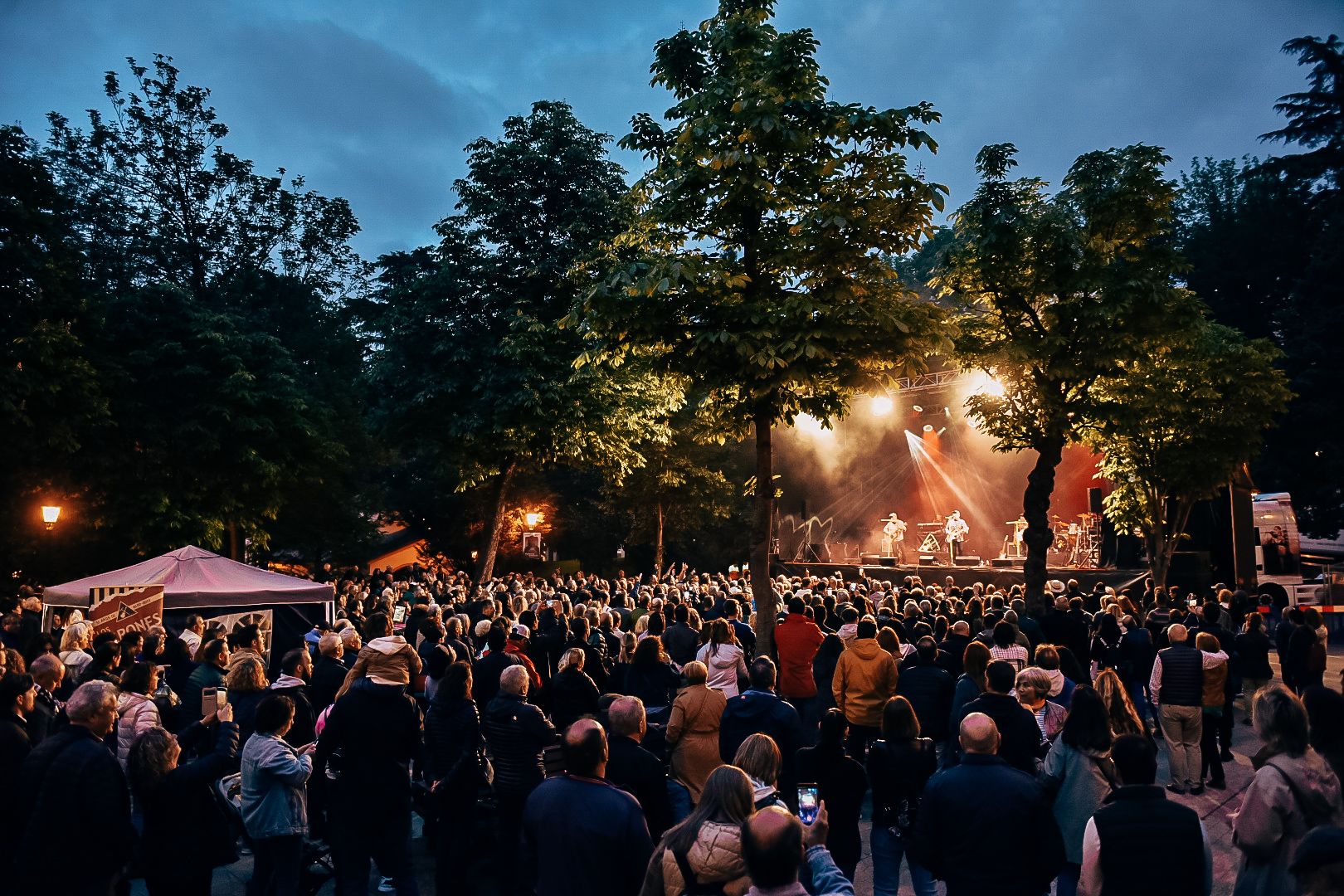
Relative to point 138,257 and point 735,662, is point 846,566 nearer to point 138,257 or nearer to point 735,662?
point 735,662

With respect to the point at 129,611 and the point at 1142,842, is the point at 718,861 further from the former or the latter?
the point at 129,611

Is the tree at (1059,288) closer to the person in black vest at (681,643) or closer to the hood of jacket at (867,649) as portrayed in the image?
the person in black vest at (681,643)

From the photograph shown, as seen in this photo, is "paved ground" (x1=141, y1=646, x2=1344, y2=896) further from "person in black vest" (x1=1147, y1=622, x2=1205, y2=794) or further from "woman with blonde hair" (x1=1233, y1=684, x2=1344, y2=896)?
"woman with blonde hair" (x1=1233, y1=684, x2=1344, y2=896)

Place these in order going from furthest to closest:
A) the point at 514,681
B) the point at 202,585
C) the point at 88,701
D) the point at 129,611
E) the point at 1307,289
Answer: the point at 1307,289
the point at 202,585
the point at 129,611
the point at 514,681
the point at 88,701

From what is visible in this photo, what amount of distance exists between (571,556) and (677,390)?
29.0m

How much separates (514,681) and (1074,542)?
24960 mm

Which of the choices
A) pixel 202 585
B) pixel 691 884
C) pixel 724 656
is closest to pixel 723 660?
pixel 724 656

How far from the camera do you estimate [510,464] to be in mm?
23719

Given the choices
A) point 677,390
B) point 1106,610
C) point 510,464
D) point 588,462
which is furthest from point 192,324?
point 1106,610

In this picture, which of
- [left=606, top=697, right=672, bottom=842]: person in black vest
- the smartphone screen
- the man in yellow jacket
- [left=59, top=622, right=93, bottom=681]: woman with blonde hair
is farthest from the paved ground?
the smartphone screen

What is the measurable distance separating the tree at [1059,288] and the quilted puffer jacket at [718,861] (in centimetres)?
1114

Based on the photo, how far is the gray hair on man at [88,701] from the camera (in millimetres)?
4477

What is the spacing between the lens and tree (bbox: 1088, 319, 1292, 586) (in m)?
18.3

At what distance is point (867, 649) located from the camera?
7.56 m
